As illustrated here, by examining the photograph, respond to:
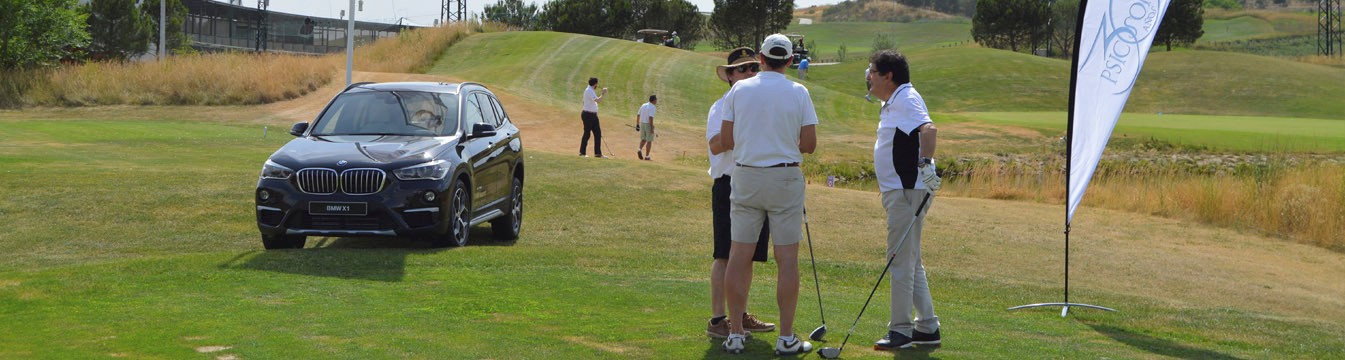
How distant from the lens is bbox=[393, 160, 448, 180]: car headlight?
12.4m

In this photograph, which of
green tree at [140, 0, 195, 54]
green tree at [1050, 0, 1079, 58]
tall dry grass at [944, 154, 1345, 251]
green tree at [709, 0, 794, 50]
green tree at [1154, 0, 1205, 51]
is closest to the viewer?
tall dry grass at [944, 154, 1345, 251]

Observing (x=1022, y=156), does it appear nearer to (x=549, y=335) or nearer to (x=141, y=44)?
(x=549, y=335)

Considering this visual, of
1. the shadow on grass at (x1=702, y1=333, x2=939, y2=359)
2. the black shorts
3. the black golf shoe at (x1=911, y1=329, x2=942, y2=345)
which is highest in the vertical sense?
the black shorts

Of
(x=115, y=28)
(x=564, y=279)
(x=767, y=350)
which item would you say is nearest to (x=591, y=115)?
(x=564, y=279)

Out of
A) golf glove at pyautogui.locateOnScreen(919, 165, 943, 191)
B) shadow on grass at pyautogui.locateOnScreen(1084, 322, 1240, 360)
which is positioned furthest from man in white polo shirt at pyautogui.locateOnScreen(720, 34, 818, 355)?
shadow on grass at pyautogui.locateOnScreen(1084, 322, 1240, 360)

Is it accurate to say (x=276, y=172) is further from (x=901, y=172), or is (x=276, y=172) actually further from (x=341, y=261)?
(x=901, y=172)

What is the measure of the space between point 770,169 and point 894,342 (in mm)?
1352

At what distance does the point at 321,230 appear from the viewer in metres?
12.3

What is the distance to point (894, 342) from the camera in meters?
7.75

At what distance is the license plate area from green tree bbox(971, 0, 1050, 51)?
310ft

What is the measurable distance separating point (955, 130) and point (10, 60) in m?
29.2

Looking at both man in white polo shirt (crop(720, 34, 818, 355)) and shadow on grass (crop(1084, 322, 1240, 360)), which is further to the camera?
shadow on grass (crop(1084, 322, 1240, 360))

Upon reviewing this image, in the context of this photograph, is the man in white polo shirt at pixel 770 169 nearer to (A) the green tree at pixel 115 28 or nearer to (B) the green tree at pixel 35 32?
(B) the green tree at pixel 35 32

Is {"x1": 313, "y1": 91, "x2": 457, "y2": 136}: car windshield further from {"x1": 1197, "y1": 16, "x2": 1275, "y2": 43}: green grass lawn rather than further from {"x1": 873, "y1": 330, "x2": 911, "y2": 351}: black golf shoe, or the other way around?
{"x1": 1197, "y1": 16, "x2": 1275, "y2": 43}: green grass lawn
